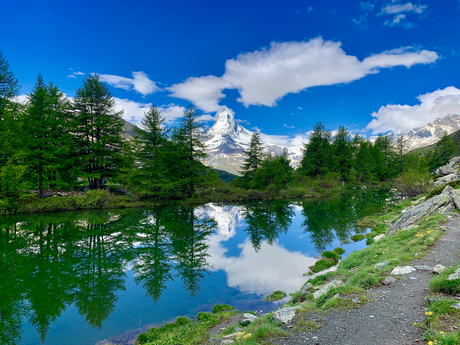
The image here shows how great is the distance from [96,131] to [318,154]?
60.4m

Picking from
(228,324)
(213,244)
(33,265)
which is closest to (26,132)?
(33,265)

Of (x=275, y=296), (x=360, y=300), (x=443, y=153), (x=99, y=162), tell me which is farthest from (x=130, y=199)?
(x=443, y=153)

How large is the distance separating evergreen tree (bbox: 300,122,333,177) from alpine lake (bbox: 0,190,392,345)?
4848 cm

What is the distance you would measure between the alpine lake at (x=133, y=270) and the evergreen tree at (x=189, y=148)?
53.7 ft

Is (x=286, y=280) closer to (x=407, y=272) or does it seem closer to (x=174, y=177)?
(x=407, y=272)

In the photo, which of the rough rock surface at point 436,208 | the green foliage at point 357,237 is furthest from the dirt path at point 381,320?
the green foliage at point 357,237

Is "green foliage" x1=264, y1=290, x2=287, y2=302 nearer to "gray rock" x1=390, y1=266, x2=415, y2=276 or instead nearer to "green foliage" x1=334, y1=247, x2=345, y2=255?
"gray rock" x1=390, y1=266, x2=415, y2=276

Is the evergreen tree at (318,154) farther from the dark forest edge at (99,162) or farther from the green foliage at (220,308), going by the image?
the green foliage at (220,308)

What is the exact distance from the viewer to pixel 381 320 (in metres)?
4.97

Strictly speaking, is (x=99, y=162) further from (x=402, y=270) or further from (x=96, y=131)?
(x=402, y=270)

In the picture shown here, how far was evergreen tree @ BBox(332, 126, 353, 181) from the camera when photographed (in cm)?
7000

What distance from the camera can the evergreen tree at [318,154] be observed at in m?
69.6

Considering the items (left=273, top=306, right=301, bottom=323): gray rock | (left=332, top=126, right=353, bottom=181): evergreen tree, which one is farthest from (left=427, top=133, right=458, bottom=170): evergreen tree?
(left=273, top=306, right=301, bottom=323): gray rock

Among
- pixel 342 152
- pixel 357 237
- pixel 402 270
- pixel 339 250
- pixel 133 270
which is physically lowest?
pixel 133 270
